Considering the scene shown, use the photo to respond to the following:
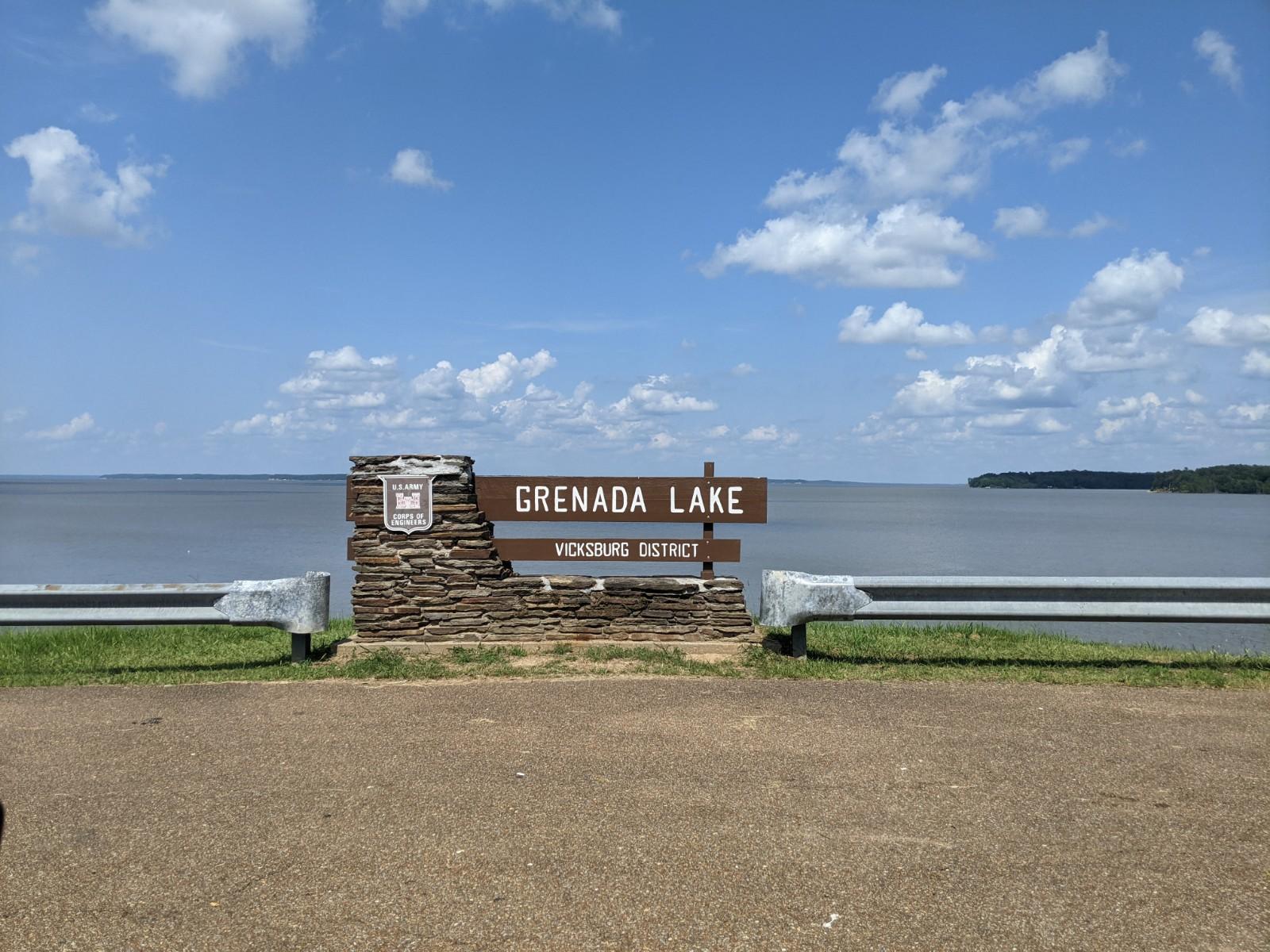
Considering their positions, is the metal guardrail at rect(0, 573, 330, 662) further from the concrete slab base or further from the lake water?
the lake water

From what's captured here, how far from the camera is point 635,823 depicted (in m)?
4.31

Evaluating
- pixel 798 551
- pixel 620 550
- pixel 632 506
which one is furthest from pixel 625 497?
pixel 798 551

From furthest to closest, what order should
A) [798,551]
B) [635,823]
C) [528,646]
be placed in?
[798,551] < [528,646] < [635,823]

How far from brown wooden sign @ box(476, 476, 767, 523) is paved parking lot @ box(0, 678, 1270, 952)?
110 inches

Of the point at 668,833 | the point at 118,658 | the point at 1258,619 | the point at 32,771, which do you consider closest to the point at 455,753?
the point at 668,833

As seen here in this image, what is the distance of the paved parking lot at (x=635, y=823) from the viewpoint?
342 centimetres

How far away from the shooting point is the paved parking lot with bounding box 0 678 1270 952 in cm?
342

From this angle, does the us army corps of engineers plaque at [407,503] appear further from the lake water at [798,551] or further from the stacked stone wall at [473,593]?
the lake water at [798,551]

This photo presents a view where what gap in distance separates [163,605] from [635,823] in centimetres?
559

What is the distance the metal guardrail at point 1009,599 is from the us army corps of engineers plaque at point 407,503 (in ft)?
10.4

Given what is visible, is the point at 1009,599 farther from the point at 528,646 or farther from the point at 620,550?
the point at 528,646

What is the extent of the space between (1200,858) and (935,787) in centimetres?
120

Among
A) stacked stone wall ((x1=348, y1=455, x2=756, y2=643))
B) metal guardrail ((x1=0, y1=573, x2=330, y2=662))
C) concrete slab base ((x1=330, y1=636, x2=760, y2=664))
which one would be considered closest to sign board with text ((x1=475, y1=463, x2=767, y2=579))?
stacked stone wall ((x1=348, y1=455, x2=756, y2=643))

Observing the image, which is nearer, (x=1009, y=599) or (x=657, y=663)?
(x=657, y=663)
